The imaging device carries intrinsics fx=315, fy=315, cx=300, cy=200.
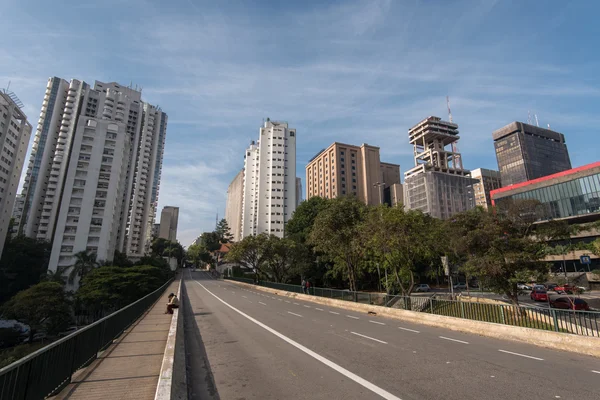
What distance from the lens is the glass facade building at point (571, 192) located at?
5778 centimetres

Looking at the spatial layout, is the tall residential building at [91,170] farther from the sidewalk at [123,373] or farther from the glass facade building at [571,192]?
the glass facade building at [571,192]

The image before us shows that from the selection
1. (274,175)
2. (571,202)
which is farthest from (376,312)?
(274,175)

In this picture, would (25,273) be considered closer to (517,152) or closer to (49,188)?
(49,188)

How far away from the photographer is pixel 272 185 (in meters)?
110

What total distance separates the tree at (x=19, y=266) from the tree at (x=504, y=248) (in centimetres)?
7652

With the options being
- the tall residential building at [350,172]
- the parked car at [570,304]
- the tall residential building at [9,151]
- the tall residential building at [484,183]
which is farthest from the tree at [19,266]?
the tall residential building at [484,183]

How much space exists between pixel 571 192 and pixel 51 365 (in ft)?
263

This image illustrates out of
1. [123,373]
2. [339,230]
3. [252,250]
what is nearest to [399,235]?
[339,230]

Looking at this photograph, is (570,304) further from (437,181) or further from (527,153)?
(527,153)

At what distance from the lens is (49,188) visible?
9662 centimetres

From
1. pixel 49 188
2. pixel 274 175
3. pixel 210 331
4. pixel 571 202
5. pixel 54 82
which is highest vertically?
pixel 54 82

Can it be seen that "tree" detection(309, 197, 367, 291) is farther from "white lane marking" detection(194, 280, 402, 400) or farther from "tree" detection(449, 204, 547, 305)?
"white lane marking" detection(194, 280, 402, 400)

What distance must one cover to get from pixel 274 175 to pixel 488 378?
4176 inches

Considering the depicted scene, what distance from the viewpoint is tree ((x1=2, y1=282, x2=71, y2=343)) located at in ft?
125
